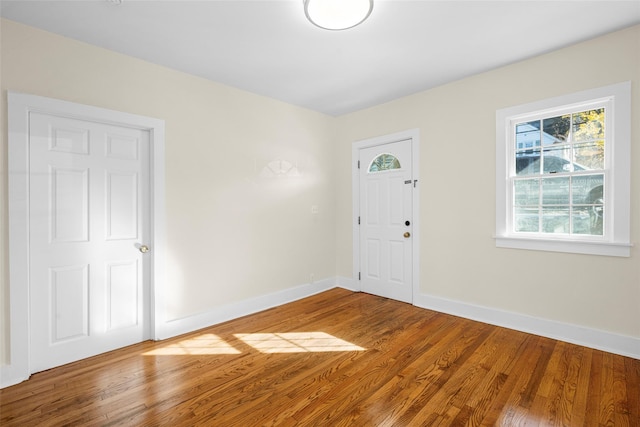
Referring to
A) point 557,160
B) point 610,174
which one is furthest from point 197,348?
point 610,174

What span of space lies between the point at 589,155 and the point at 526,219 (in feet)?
2.52

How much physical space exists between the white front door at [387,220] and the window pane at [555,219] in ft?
4.64

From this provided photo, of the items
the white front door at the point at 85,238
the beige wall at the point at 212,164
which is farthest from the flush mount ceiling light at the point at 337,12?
the white front door at the point at 85,238

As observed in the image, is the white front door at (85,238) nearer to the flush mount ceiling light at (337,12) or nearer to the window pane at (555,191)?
the flush mount ceiling light at (337,12)

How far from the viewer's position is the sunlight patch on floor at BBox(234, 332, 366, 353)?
2.72m

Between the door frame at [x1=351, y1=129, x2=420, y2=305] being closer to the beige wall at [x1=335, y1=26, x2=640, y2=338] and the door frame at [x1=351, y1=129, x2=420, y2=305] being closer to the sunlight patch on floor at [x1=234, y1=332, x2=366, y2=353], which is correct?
the beige wall at [x1=335, y1=26, x2=640, y2=338]

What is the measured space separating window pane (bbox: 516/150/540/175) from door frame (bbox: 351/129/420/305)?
1086mm

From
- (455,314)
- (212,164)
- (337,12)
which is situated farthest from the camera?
(455,314)

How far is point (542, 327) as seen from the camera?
2.93 metres

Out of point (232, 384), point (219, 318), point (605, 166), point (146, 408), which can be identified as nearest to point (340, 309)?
point (219, 318)

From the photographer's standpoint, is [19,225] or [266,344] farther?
[266,344]

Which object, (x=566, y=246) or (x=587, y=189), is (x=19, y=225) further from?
(x=587, y=189)

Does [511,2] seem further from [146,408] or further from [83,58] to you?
[146,408]

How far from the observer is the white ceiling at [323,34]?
2170 mm
